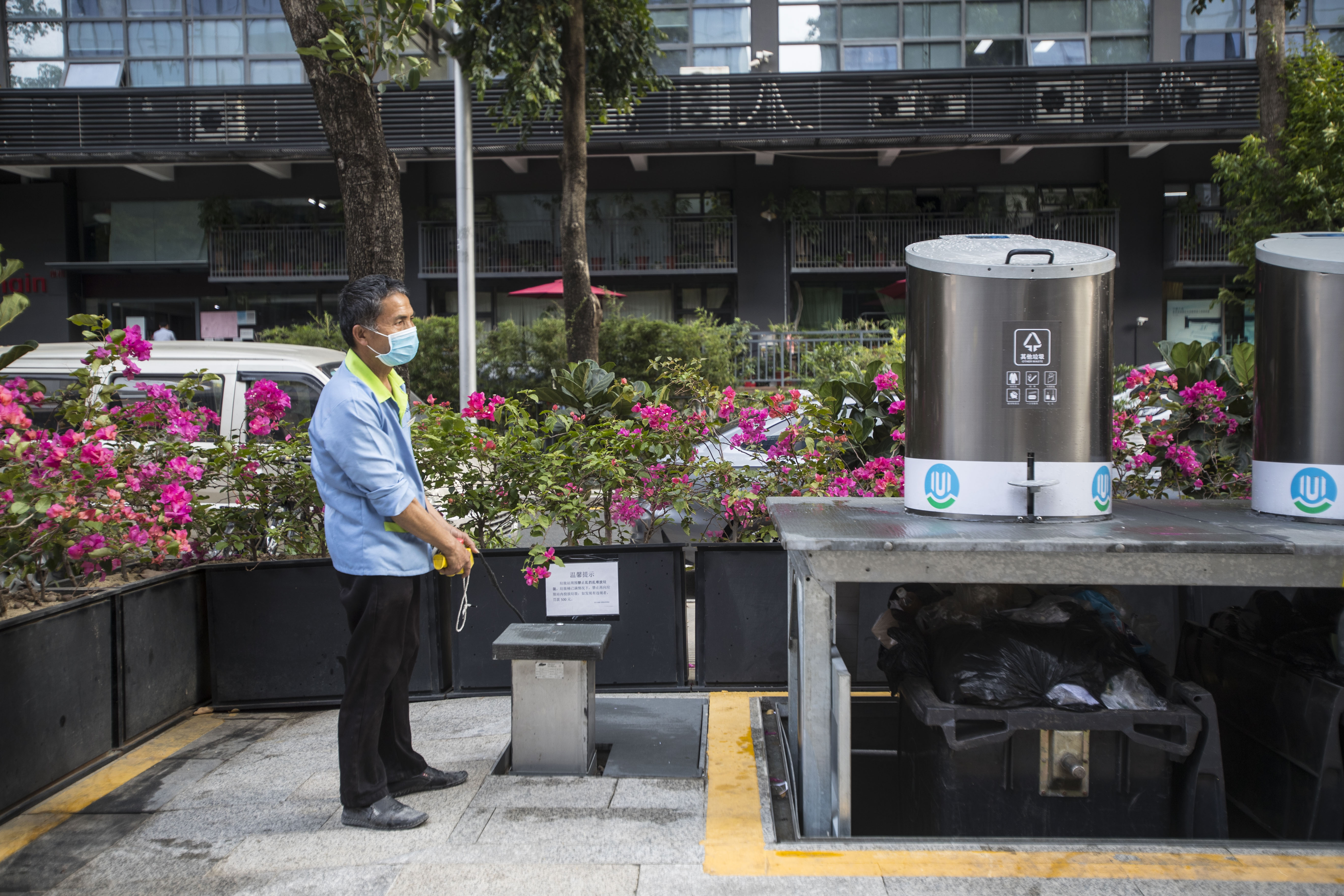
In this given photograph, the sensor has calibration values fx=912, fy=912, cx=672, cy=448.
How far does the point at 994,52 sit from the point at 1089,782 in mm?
20258

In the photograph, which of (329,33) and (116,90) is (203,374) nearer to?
(329,33)

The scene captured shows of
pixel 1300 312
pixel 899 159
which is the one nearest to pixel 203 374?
pixel 1300 312

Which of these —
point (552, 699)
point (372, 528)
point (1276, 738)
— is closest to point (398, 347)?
point (372, 528)

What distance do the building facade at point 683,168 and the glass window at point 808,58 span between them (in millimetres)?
60

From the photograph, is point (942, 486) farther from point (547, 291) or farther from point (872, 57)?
point (872, 57)

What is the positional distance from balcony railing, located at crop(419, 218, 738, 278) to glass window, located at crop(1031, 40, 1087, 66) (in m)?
7.45

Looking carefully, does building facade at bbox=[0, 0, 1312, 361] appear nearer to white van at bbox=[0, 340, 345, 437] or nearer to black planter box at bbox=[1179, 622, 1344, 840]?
white van at bbox=[0, 340, 345, 437]

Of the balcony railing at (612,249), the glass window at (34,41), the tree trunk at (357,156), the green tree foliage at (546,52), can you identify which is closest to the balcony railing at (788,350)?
the balcony railing at (612,249)

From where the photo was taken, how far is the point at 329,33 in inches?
206

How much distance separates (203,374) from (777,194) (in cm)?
1730

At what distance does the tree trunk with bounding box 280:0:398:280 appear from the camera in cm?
584

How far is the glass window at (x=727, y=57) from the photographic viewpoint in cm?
1994

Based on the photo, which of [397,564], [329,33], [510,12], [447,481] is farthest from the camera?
[510,12]

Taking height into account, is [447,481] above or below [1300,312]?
below
